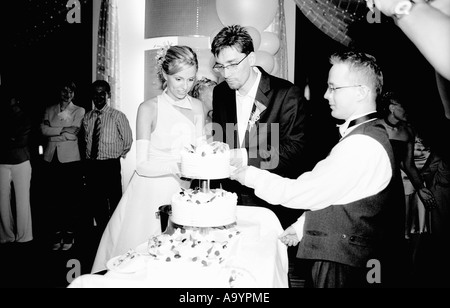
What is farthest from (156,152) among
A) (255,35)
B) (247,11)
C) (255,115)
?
(247,11)

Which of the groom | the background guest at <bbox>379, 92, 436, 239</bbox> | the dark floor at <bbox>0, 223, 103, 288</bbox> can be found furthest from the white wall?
the background guest at <bbox>379, 92, 436, 239</bbox>

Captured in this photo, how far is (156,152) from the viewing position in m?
3.22

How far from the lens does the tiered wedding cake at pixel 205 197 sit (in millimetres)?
2029

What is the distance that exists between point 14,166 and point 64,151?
0.68 metres

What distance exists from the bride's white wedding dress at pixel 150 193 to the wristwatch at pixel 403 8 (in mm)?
2305

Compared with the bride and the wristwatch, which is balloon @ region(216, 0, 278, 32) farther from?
the wristwatch

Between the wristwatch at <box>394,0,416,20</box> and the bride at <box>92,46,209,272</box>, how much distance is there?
86.5 inches

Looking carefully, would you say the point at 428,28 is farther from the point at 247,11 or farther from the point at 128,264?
the point at 247,11

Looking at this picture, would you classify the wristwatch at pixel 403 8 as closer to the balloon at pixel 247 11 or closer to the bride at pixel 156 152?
the bride at pixel 156 152

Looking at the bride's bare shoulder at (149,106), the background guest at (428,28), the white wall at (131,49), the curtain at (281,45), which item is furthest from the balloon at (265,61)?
the background guest at (428,28)

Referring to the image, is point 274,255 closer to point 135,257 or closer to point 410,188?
point 135,257

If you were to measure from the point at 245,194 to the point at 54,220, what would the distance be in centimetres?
379

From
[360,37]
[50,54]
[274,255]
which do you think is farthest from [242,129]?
[50,54]
